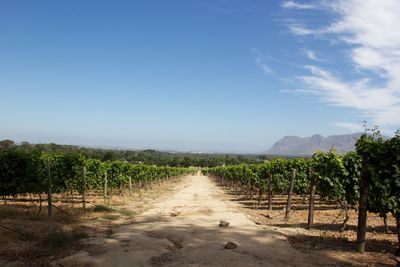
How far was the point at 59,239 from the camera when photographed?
11461 mm

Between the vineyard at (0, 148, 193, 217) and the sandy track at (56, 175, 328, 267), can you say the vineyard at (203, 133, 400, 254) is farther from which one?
the vineyard at (0, 148, 193, 217)

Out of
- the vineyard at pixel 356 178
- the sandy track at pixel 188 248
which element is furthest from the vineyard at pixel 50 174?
the vineyard at pixel 356 178

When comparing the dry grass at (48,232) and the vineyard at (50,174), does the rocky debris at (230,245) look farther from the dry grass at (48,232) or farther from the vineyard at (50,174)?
the vineyard at (50,174)

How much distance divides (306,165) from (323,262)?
16.1 metres

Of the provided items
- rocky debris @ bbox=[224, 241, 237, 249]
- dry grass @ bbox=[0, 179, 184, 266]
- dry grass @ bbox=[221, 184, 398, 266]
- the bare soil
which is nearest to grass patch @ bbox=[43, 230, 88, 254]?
dry grass @ bbox=[0, 179, 184, 266]

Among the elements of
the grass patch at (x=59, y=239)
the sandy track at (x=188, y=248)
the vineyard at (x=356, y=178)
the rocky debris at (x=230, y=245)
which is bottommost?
the grass patch at (x=59, y=239)

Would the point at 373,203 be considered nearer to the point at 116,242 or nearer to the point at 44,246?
the point at 116,242

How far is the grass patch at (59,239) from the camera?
10852 millimetres

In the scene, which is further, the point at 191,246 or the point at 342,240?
the point at 342,240

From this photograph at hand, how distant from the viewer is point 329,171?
15070 mm

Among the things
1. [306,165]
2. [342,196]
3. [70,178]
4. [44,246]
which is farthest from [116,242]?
[306,165]

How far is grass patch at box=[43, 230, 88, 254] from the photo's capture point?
10.9 m

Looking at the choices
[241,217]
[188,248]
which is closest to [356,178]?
[241,217]

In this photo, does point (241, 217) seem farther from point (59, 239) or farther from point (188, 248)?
point (59, 239)
